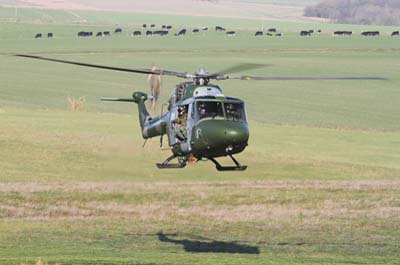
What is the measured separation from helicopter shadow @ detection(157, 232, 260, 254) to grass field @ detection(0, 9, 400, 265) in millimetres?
63

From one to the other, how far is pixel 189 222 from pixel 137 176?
9.98m

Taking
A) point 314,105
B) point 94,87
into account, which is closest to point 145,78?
point 94,87

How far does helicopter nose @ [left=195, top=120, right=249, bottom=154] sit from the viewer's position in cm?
2155

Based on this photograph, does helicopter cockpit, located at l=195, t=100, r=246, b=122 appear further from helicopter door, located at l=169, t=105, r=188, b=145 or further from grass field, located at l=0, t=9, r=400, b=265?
grass field, located at l=0, t=9, r=400, b=265

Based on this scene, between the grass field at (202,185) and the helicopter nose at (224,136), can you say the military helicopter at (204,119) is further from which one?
the grass field at (202,185)

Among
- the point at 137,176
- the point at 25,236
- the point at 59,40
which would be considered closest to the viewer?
the point at 25,236

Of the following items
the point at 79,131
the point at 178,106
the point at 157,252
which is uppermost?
the point at 178,106

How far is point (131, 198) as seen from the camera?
4334cm

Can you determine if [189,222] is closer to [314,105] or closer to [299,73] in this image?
[314,105]

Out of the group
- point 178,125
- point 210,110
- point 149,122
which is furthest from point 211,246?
point 210,110

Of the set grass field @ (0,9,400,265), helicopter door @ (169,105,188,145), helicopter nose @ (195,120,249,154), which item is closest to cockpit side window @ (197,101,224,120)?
helicopter nose @ (195,120,249,154)

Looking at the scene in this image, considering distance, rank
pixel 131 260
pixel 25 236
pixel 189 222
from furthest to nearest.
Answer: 1. pixel 189 222
2. pixel 25 236
3. pixel 131 260

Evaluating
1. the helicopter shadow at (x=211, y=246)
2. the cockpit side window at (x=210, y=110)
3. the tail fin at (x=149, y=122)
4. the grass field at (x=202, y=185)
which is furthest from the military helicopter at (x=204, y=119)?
the helicopter shadow at (x=211, y=246)

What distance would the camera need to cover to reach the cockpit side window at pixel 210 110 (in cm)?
2242
